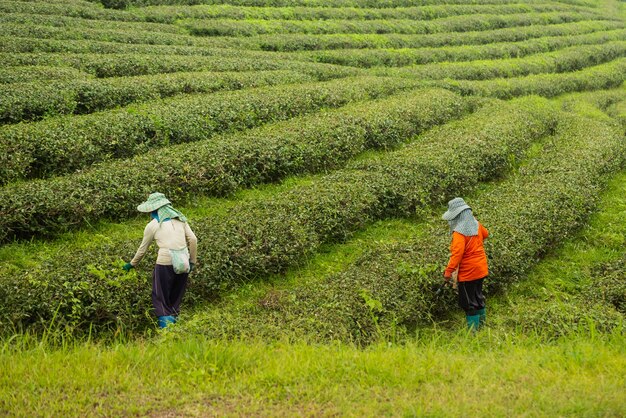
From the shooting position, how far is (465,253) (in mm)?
10102

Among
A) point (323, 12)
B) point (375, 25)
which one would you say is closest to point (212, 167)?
point (375, 25)

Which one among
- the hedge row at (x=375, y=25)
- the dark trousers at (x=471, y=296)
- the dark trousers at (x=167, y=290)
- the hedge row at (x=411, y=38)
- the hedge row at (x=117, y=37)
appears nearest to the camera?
the dark trousers at (x=167, y=290)

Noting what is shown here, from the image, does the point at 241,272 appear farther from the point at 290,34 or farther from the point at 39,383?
the point at 290,34

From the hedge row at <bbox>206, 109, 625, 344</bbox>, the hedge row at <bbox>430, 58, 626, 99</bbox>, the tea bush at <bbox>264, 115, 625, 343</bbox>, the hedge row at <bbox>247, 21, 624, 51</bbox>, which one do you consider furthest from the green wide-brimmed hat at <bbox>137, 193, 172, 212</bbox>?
the hedge row at <bbox>247, 21, 624, 51</bbox>

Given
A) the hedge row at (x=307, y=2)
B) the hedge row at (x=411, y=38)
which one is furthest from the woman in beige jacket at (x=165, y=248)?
the hedge row at (x=307, y=2)

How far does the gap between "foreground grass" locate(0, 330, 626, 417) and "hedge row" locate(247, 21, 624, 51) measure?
84.1ft

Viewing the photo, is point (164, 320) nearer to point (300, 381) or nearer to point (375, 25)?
point (300, 381)

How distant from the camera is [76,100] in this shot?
18656 millimetres

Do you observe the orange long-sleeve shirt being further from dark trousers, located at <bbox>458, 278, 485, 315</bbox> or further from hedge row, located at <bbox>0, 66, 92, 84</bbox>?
hedge row, located at <bbox>0, 66, 92, 84</bbox>

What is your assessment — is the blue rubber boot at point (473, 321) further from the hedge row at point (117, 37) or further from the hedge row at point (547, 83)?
the hedge row at point (547, 83)

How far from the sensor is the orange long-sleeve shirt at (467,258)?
32.7ft

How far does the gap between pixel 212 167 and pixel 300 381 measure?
8.88 m

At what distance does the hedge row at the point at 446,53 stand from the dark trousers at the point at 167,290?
23.0m

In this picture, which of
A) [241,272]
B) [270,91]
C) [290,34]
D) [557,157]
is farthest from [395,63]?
[241,272]
